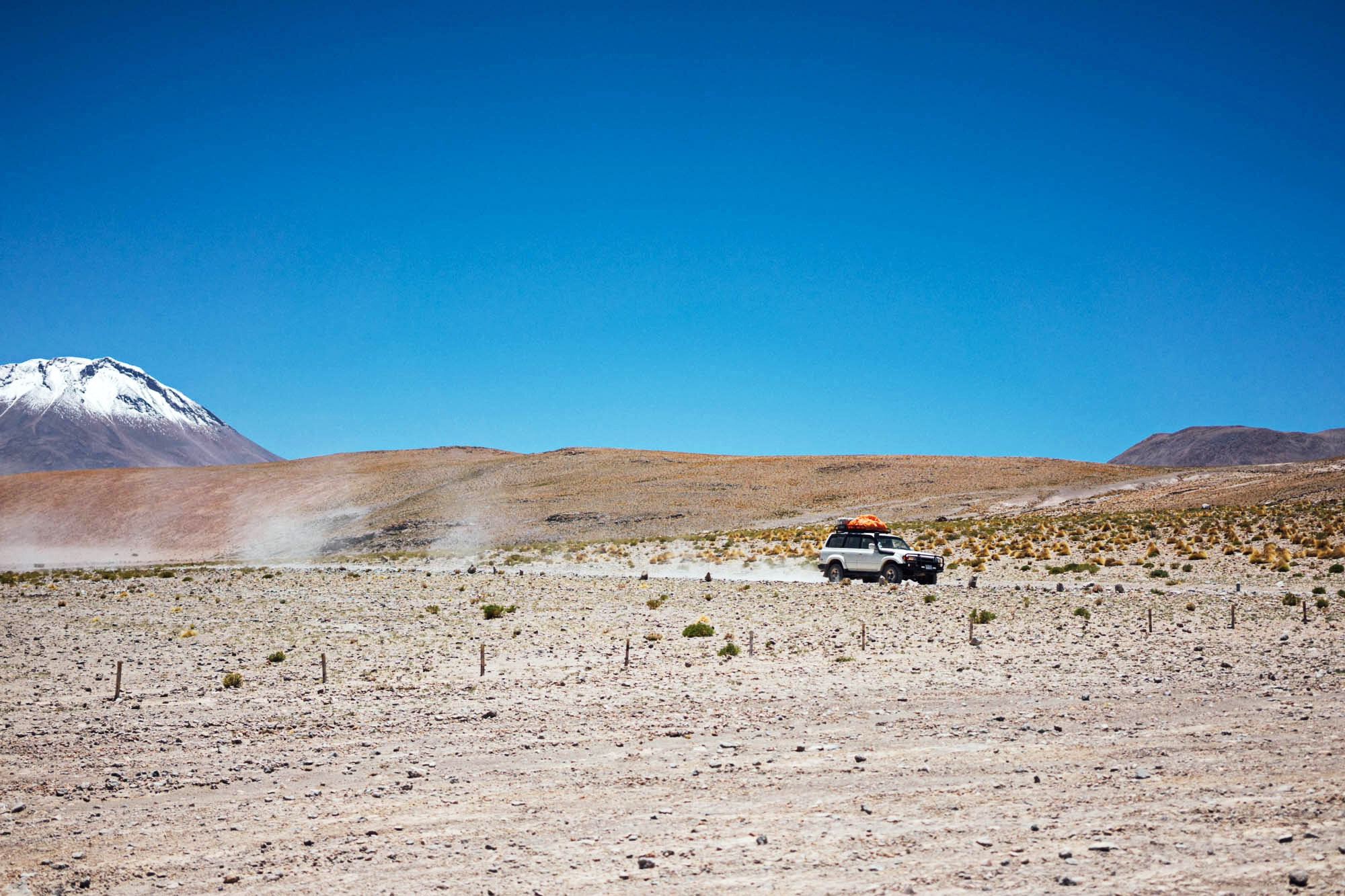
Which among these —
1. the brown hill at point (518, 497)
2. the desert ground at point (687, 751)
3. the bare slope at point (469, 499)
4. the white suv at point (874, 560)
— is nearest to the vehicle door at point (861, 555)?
the white suv at point (874, 560)

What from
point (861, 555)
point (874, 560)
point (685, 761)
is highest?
point (861, 555)

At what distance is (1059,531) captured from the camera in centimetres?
5316

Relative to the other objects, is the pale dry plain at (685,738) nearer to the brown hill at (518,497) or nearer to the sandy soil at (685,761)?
the sandy soil at (685,761)

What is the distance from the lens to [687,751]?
12211mm

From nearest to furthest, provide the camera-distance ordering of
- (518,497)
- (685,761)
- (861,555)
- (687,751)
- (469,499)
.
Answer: (685,761) < (687,751) < (861,555) < (518,497) < (469,499)

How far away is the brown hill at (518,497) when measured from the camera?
260 ft

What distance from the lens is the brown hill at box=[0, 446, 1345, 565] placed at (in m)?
79.2

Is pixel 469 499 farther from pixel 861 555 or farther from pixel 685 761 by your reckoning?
pixel 685 761

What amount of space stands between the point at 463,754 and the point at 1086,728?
8.28 meters

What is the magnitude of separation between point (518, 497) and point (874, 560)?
68.8 m

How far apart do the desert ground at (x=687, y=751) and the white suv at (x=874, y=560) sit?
5605mm

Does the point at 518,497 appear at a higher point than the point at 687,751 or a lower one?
higher

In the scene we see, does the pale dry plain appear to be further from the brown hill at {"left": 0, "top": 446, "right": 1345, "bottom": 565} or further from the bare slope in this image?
the bare slope

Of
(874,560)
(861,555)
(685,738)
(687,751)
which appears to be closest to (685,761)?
(687,751)
